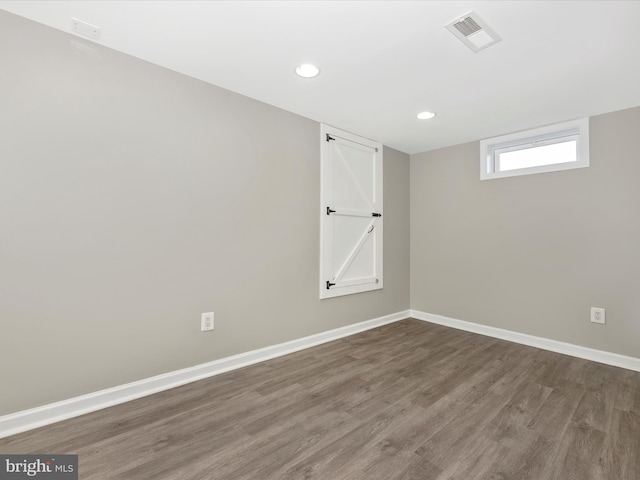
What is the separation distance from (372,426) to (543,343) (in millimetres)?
2485

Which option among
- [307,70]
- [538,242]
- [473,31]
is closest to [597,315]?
[538,242]

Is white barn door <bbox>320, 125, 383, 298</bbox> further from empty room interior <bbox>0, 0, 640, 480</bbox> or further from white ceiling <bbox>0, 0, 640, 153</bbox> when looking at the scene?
white ceiling <bbox>0, 0, 640, 153</bbox>

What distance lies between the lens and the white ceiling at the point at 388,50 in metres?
1.65

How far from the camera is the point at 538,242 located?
10.6 feet

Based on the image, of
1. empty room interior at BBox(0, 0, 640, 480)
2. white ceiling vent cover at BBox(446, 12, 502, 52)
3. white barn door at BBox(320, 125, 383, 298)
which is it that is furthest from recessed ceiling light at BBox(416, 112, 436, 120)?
white ceiling vent cover at BBox(446, 12, 502, 52)

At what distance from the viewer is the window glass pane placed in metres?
3.11

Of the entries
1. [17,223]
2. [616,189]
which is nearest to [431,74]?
[616,189]

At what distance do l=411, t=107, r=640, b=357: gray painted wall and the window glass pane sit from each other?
17 centimetres

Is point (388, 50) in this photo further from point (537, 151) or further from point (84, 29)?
point (537, 151)

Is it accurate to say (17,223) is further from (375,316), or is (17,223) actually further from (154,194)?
(375,316)

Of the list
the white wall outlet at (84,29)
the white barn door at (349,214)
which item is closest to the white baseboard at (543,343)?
the white barn door at (349,214)

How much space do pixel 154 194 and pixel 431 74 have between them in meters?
2.29

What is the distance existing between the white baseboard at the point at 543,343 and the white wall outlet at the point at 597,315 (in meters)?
0.29

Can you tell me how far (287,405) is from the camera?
203 cm
